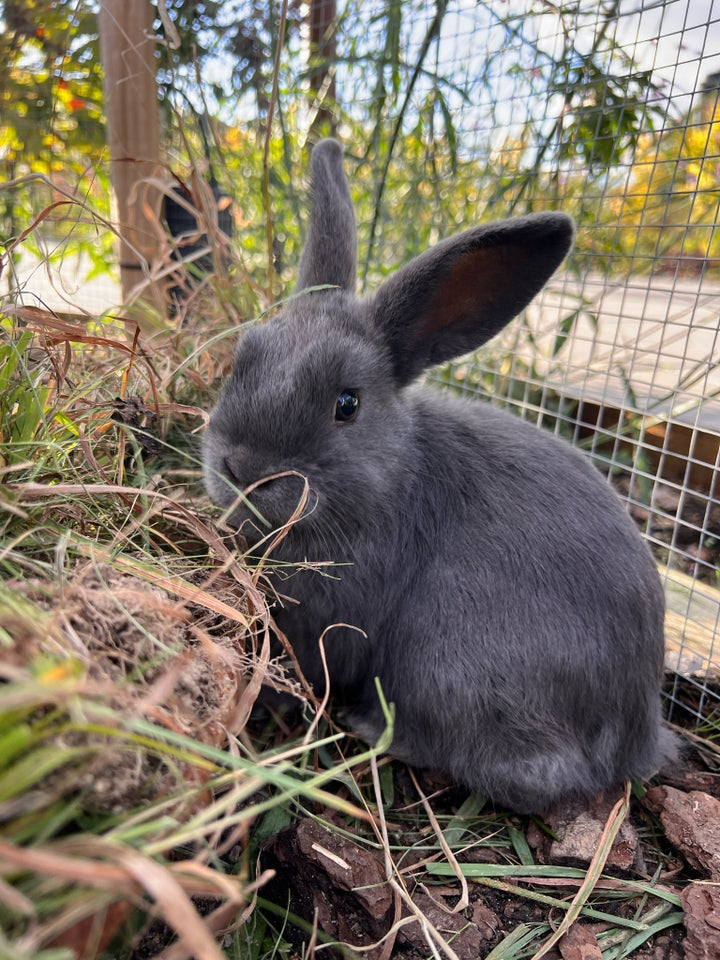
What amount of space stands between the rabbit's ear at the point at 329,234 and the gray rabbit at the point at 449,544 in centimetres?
15

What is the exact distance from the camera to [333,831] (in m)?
1.81

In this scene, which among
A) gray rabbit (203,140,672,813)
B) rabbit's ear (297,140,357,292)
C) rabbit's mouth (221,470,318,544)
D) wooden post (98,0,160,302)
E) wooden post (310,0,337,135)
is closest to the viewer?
rabbit's mouth (221,470,318,544)

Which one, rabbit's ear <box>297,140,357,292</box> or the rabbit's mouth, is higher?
rabbit's ear <box>297,140,357,292</box>

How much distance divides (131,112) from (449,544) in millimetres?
2593

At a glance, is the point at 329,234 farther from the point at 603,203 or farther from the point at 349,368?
the point at 603,203

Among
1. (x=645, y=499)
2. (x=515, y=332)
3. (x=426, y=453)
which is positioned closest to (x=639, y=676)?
(x=426, y=453)

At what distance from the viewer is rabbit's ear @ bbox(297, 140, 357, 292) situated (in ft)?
7.98

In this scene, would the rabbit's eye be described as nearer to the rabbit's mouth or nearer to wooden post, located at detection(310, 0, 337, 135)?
the rabbit's mouth

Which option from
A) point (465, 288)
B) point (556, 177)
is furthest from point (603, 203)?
point (465, 288)

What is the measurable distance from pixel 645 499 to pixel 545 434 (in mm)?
1144

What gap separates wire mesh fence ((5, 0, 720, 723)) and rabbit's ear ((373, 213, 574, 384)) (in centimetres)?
82

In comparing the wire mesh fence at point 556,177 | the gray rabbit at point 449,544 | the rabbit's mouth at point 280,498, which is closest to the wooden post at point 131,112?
the wire mesh fence at point 556,177

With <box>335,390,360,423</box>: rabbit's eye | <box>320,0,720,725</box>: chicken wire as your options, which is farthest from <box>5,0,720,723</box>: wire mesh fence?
<box>335,390,360,423</box>: rabbit's eye

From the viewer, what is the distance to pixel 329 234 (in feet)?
7.98
